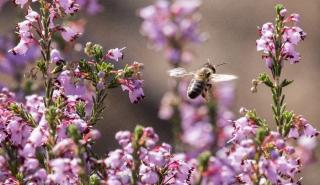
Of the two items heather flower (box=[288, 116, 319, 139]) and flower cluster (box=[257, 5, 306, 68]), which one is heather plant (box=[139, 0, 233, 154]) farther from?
heather flower (box=[288, 116, 319, 139])

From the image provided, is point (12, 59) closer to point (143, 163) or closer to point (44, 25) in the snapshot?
point (44, 25)

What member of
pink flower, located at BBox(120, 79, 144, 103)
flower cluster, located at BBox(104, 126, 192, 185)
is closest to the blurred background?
pink flower, located at BBox(120, 79, 144, 103)

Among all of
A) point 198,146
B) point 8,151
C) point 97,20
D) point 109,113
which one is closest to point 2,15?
point 97,20

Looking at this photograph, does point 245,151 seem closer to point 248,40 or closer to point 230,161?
point 230,161

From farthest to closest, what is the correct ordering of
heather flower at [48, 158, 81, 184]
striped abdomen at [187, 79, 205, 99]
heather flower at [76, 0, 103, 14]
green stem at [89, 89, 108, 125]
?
heather flower at [76, 0, 103, 14] < striped abdomen at [187, 79, 205, 99] < green stem at [89, 89, 108, 125] < heather flower at [48, 158, 81, 184]

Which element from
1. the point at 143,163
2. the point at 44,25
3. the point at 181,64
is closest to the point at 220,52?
the point at 181,64

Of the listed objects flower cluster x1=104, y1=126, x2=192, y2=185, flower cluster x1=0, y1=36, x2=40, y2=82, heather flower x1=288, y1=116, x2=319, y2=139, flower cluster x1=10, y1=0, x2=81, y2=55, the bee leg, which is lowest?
flower cluster x1=104, y1=126, x2=192, y2=185
